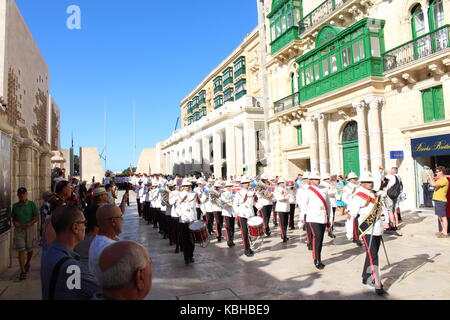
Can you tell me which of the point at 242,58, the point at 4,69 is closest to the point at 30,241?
the point at 4,69

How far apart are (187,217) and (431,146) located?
11496 mm

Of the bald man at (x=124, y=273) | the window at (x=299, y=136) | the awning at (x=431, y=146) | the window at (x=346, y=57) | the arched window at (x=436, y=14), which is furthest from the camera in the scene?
the window at (x=299, y=136)

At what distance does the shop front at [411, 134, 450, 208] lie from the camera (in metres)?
13.5

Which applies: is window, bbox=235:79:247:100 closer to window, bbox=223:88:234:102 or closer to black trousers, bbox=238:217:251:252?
window, bbox=223:88:234:102

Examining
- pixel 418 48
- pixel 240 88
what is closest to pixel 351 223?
pixel 418 48

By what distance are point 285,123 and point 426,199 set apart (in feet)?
A: 39.3

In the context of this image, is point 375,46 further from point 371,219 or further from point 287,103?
point 371,219

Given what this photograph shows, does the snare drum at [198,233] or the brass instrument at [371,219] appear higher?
the brass instrument at [371,219]

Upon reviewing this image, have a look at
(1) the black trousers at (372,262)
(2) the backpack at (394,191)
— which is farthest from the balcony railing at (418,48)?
(1) the black trousers at (372,262)

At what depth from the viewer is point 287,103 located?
24.0m

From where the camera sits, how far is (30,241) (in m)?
6.68

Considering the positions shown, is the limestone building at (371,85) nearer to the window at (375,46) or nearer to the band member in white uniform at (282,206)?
the window at (375,46)

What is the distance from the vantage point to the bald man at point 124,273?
1751 mm

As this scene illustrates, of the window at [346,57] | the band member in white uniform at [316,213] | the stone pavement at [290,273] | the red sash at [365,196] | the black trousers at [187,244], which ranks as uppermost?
Result: the window at [346,57]
